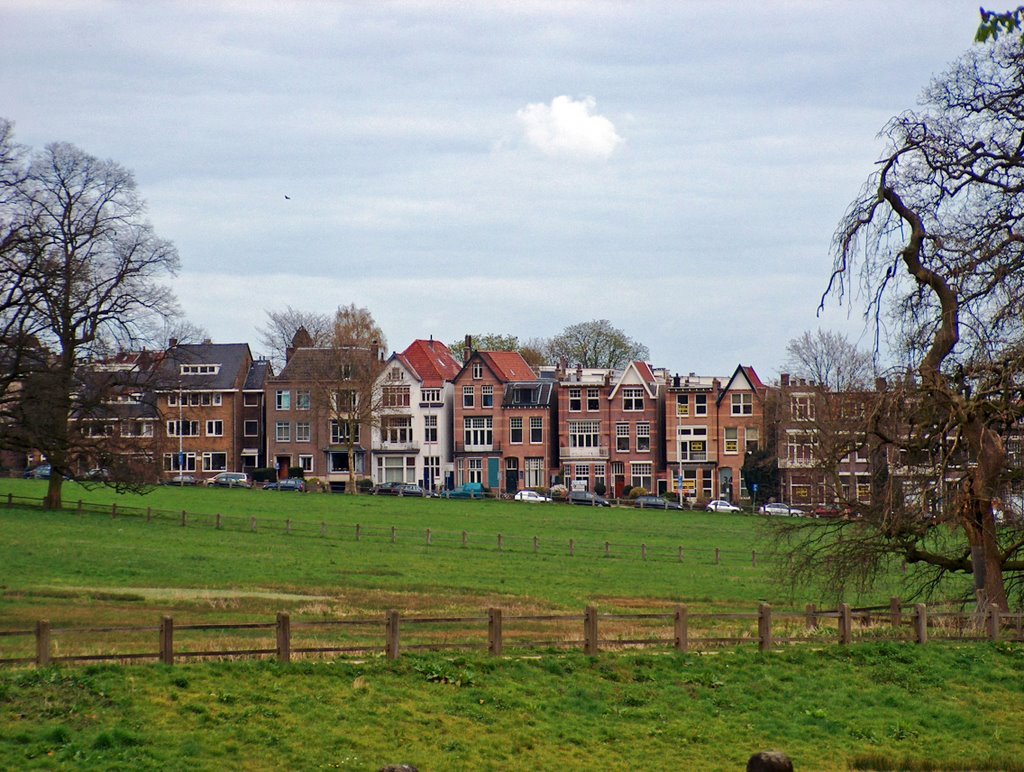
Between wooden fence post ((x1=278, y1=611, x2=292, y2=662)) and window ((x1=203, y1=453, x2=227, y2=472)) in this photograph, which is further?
window ((x1=203, y1=453, x2=227, y2=472))

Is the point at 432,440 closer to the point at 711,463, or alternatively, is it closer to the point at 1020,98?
the point at 711,463

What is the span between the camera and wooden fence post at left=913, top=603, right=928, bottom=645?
28.9 meters

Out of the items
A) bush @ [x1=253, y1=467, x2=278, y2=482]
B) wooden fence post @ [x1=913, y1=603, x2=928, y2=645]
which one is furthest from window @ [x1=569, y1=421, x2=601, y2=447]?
wooden fence post @ [x1=913, y1=603, x2=928, y2=645]

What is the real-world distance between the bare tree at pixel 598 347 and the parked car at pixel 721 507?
154 feet

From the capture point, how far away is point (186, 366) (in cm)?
11925

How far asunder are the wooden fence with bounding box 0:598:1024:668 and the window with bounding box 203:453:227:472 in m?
87.3

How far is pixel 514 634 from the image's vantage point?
32.4 metres

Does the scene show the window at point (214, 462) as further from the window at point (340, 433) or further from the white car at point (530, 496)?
the white car at point (530, 496)

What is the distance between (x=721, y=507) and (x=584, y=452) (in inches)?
730

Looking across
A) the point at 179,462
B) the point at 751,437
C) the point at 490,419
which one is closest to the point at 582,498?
the point at 490,419

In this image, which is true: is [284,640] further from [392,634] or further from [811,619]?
[811,619]

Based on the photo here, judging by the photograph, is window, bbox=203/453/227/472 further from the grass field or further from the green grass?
the green grass

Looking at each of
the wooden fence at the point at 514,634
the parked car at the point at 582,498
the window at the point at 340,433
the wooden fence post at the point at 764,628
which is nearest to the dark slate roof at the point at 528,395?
the window at the point at 340,433

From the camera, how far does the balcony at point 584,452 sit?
366 ft
